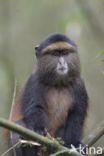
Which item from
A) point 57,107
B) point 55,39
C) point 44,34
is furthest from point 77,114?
point 44,34

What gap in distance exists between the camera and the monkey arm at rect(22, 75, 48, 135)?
692cm

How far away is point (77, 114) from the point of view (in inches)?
281

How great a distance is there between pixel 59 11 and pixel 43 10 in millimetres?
285

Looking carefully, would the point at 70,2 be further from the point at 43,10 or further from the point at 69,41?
the point at 69,41

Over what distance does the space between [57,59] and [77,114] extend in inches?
24.0

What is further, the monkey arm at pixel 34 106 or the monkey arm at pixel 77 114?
the monkey arm at pixel 77 114

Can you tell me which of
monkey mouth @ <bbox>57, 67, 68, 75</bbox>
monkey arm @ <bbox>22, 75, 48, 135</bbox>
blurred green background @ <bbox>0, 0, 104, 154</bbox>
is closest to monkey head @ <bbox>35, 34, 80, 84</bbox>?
Answer: monkey mouth @ <bbox>57, 67, 68, 75</bbox>

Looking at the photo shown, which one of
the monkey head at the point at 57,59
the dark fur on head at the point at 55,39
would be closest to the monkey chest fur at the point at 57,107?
the monkey head at the point at 57,59

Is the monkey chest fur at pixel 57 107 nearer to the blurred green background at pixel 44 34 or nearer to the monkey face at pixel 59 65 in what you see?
the monkey face at pixel 59 65

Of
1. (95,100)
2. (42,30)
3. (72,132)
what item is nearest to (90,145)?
(72,132)

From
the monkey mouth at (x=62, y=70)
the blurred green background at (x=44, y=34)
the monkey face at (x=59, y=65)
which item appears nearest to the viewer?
the monkey mouth at (x=62, y=70)

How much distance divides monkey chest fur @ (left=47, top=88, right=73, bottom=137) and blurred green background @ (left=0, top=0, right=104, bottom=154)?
0.30 meters

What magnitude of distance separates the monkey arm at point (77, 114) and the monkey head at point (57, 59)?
0.16m

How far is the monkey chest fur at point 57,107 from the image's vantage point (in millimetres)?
7117
